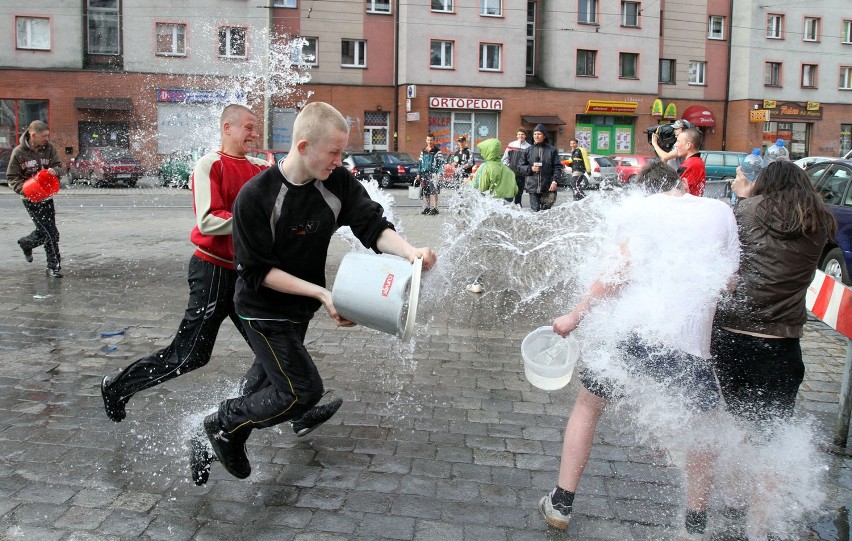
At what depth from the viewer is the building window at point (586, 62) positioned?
4447 centimetres

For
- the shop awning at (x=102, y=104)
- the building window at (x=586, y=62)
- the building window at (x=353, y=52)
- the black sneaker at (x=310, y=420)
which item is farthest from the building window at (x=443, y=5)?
the black sneaker at (x=310, y=420)

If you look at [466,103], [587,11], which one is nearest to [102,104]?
[466,103]

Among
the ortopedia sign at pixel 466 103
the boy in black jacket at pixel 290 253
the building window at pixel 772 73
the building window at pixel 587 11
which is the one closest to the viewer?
the boy in black jacket at pixel 290 253

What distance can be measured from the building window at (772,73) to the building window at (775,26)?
1625 millimetres

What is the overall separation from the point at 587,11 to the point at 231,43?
64.5 ft

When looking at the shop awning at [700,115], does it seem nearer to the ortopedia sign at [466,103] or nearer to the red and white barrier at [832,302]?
the ortopedia sign at [466,103]

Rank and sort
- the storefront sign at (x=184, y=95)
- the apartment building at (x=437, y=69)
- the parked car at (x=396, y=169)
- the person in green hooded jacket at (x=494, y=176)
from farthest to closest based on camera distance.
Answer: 1. the apartment building at (x=437, y=69)
2. the storefront sign at (x=184, y=95)
3. the parked car at (x=396, y=169)
4. the person in green hooded jacket at (x=494, y=176)

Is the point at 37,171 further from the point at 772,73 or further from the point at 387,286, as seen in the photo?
the point at 772,73

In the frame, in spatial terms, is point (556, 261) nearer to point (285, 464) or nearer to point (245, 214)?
point (285, 464)

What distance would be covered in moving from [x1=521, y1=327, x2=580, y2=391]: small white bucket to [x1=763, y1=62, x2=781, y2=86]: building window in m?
48.8

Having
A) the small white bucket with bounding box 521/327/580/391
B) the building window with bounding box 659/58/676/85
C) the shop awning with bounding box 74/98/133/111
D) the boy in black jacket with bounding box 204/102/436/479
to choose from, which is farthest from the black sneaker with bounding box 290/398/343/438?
the building window with bounding box 659/58/676/85

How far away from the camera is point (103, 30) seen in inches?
1507

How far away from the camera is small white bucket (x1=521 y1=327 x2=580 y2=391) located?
3.78m

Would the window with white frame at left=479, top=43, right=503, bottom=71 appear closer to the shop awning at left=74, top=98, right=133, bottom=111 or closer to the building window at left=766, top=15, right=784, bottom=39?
the building window at left=766, top=15, right=784, bottom=39
